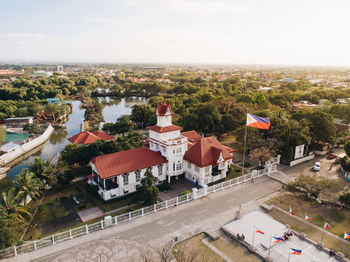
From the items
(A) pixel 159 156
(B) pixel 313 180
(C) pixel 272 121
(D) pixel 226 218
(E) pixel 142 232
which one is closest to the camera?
(E) pixel 142 232

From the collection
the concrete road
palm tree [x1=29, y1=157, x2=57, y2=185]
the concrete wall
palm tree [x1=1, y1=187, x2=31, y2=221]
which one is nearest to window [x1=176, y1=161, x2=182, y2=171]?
the concrete road

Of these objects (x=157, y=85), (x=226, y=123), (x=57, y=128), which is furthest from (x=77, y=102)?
(x=226, y=123)

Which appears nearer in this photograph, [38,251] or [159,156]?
[38,251]

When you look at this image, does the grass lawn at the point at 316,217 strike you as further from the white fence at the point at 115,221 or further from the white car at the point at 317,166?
the white car at the point at 317,166

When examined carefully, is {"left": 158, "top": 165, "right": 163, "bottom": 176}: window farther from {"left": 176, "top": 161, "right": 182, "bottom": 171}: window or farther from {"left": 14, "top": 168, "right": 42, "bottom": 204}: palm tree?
{"left": 14, "top": 168, "right": 42, "bottom": 204}: palm tree

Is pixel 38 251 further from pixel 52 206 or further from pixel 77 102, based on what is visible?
pixel 77 102

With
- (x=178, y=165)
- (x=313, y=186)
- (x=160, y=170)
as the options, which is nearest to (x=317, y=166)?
(x=313, y=186)
